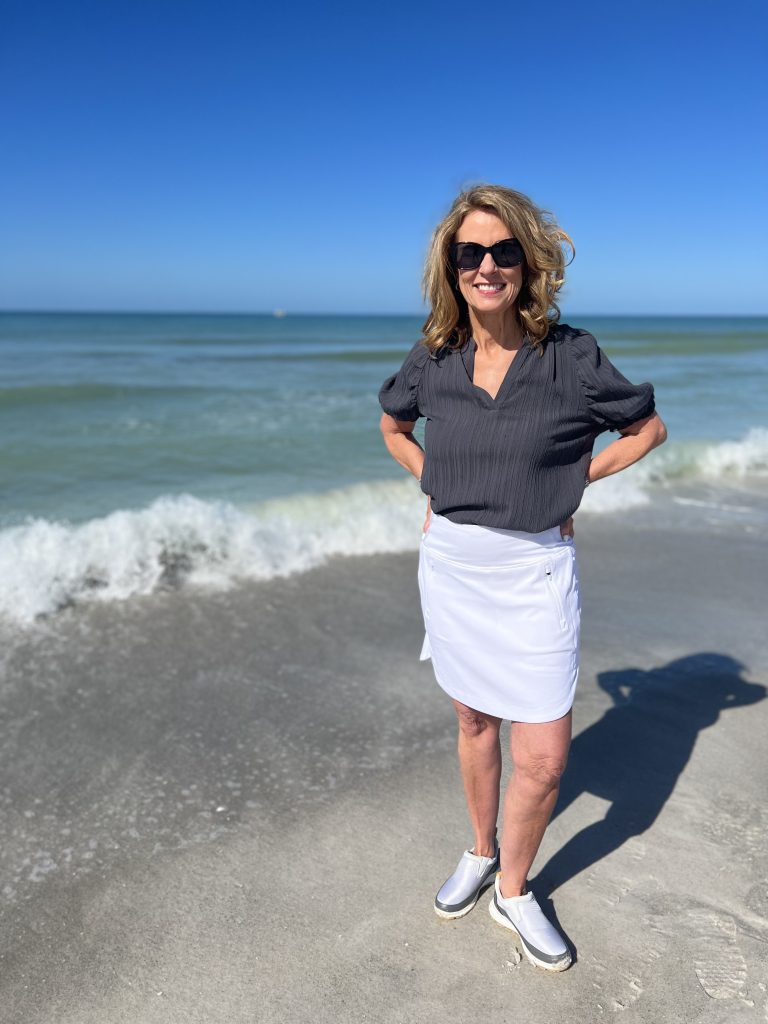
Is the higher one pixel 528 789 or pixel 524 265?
pixel 524 265

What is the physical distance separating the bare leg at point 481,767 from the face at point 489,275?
1.23m

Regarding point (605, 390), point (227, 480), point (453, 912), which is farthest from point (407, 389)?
point (227, 480)

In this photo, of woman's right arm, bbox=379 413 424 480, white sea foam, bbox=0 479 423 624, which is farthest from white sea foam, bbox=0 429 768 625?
woman's right arm, bbox=379 413 424 480

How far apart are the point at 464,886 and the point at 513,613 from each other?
3.22ft

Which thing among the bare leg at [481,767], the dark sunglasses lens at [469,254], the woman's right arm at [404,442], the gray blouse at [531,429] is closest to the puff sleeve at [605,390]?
the gray blouse at [531,429]

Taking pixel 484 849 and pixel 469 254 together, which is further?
pixel 484 849

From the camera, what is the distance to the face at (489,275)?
7.22 ft

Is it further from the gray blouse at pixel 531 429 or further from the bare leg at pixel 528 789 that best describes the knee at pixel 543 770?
the gray blouse at pixel 531 429

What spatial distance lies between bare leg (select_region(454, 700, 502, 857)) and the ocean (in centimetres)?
314

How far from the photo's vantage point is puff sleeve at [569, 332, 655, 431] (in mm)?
2162

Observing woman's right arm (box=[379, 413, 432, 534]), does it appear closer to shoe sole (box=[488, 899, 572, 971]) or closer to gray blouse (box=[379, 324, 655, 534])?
gray blouse (box=[379, 324, 655, 534])

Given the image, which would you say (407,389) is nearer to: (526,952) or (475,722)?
(475,722)

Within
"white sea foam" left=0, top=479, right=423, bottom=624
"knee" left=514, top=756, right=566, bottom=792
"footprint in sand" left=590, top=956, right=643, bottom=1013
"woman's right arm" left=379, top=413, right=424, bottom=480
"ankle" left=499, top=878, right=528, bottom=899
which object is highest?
"woman's right arm" left=379, top=413, right=424, bottom=480

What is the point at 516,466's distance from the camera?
219 cm
